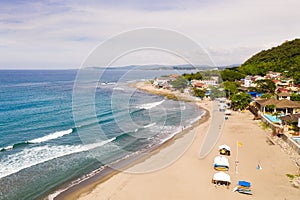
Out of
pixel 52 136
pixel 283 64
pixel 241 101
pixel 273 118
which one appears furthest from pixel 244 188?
pixel 283 64

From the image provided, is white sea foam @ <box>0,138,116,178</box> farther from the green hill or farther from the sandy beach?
the green hill

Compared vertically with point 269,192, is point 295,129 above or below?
above

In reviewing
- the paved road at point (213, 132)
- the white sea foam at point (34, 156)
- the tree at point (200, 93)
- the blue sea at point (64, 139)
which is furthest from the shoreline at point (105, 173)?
the tree at point (200, 93)

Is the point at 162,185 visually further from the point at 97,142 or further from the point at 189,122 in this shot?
the point at 189,122

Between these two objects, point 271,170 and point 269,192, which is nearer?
point 269,192

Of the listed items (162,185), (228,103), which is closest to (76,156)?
(162,185)

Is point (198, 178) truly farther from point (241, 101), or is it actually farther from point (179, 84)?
point (179, 84)

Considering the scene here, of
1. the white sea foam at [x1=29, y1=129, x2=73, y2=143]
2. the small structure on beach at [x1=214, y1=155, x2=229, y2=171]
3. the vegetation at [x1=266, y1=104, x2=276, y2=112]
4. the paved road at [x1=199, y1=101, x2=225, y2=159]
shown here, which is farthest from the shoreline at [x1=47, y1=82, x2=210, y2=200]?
the vegetation at [x1=266, y1=104, x2=276, y2=112]
